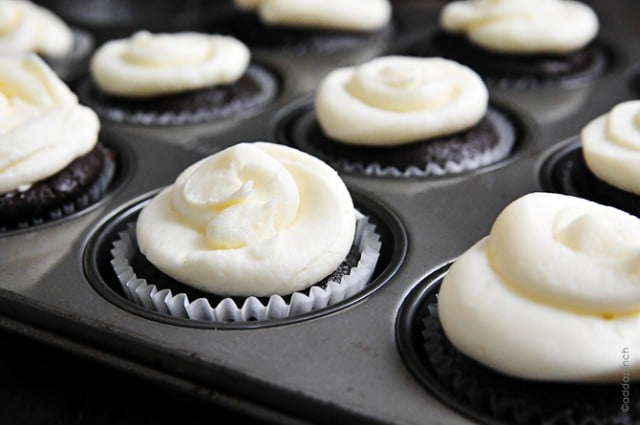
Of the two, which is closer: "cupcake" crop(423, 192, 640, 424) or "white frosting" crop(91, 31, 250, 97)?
"cupcake" crop(423, 192, 640, 424)

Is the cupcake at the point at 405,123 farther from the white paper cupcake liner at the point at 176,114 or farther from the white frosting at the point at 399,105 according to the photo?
the white paper cupcake liner at the point at 176,114

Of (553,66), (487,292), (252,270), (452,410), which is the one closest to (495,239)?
(487,292)

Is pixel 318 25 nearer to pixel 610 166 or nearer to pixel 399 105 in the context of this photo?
pixel 399 105

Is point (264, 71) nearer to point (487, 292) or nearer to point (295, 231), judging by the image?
point (295, 231)

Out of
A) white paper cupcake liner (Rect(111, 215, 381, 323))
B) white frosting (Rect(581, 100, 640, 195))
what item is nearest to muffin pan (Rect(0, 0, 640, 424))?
white paper cupcake liner (Rect(111, 215, 381, 323))

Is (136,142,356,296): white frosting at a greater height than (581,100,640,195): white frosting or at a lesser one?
lesser

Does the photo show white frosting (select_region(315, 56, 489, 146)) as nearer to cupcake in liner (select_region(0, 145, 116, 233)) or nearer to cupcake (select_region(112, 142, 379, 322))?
cupcake (select_region(112, 142, 379, 322))

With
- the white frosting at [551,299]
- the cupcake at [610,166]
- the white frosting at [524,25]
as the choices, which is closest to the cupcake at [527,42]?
the white frosting at [524,25]
